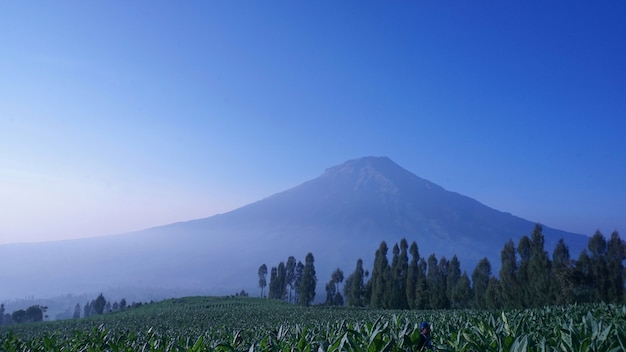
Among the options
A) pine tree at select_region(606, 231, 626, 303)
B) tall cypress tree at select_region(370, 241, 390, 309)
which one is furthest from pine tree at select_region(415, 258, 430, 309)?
pine tree at select_region(606, 231, 626, 303)

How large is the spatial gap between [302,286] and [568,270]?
43.2m

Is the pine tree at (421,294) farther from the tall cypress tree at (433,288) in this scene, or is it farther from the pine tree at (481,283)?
the pine tree at (481,283)

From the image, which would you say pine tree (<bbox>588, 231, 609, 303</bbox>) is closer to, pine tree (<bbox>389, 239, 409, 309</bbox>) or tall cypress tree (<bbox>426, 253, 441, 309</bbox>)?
tall cypress tree (<bbox>426, 253, 441, 309</bbox>)

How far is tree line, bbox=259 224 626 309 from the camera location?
41156 mm

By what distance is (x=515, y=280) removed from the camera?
46.7 m

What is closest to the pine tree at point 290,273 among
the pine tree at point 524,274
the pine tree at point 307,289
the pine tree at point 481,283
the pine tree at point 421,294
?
the pine tree at point 307,289

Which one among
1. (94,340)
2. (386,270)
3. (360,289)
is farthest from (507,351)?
(360,289)

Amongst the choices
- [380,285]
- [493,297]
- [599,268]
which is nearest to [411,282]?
[380,285]

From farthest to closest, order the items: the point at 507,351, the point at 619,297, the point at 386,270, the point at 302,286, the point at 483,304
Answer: the point at 302,286
the point at 386,270
the point at 483,304
the point at 619,297
the point at 507,351

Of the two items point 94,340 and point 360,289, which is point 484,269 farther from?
point 94,340

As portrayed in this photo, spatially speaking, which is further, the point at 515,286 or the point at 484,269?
the point at 484,269

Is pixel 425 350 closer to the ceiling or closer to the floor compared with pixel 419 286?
closer to the ceiling

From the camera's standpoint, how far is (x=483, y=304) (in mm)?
51375

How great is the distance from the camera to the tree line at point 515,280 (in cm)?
4116
